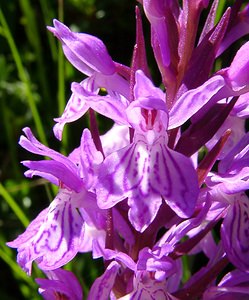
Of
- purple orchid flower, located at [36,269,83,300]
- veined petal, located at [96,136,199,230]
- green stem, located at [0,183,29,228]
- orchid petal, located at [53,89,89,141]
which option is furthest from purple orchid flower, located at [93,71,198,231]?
green stem, located at [0,183,29,228]

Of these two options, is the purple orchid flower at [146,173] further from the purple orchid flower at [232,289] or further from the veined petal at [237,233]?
the purple orchid flower at [232,289]

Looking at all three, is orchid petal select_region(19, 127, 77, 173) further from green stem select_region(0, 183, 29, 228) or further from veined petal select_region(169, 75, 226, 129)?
green stem select_region(0, 183, 29, 228)

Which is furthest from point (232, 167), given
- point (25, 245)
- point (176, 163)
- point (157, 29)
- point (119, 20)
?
point (119, 20)

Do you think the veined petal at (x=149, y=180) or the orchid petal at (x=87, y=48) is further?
the orchid petal at (x=87, y=48)

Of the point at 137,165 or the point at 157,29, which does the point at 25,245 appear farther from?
the point at 157,29

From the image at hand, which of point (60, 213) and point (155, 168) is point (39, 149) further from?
point (155, 168)

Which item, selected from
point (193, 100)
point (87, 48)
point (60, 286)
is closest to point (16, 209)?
point (60, 286)

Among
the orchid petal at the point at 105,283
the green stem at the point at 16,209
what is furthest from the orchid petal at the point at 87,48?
the green stem at the point at 16,209
